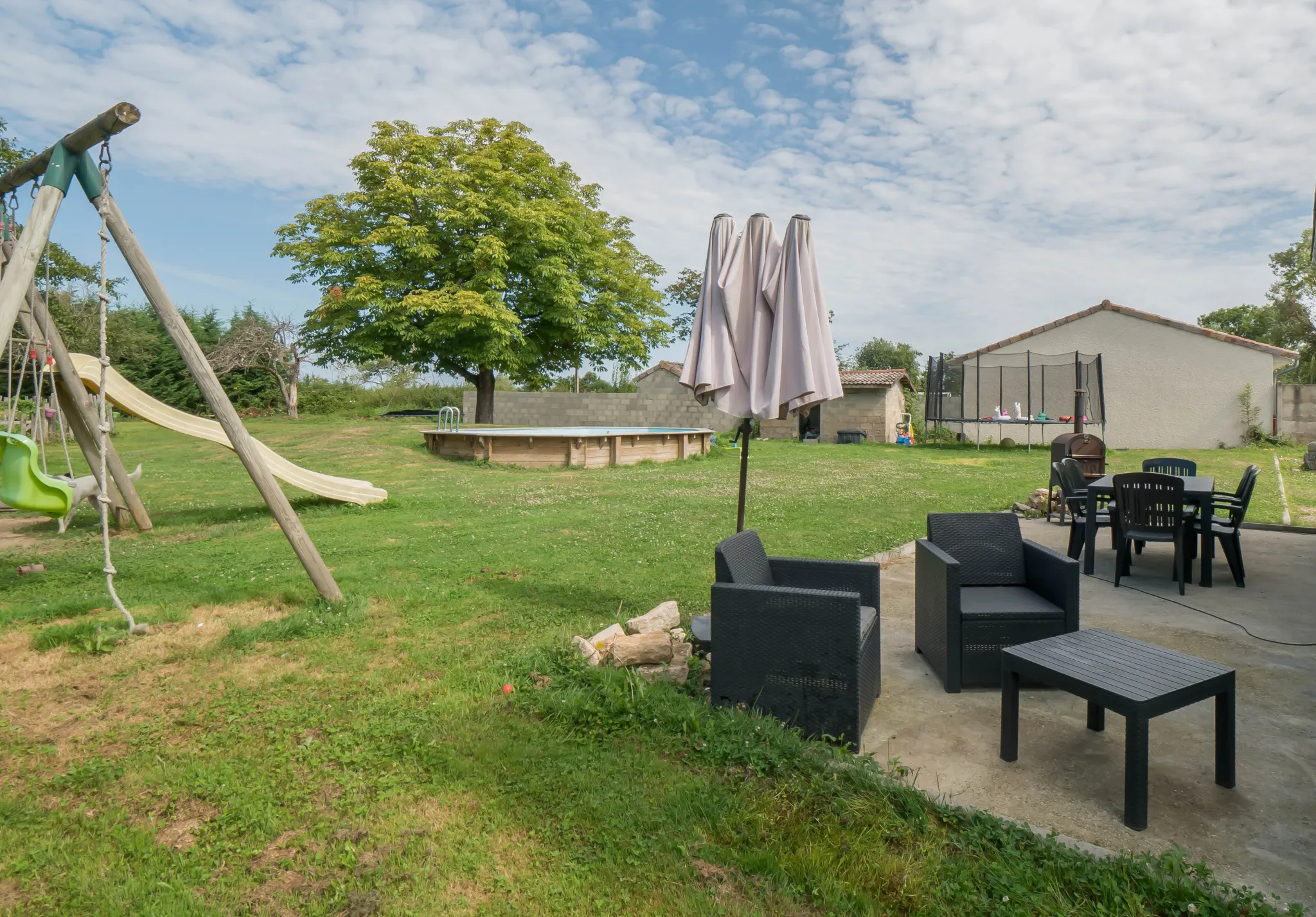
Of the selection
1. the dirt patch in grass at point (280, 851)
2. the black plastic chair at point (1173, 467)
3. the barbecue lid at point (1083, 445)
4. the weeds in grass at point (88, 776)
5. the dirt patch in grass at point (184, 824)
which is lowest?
the dirt patch in grass at point (280, 851)

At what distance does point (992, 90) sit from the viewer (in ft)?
33.2

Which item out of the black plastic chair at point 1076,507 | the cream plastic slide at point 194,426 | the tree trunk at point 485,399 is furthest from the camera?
the tree trunk at point 485,399

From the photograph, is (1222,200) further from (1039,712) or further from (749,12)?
(1039,712)

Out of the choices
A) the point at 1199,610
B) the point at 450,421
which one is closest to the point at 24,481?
the point at 1199,610

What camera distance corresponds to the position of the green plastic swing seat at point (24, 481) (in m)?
4.75

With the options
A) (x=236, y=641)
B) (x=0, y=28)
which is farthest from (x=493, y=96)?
(x=236, y=641)

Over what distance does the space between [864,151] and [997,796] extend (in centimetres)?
1248

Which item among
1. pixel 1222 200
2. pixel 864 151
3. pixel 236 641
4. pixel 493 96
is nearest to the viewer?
pixel 236 641

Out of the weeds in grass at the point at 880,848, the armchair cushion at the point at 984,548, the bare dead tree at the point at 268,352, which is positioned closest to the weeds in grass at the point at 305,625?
the weeds in grass at the point at 880,848

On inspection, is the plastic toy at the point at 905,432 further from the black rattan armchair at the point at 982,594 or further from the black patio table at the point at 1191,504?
the black rattan armchair at the point at 982,594

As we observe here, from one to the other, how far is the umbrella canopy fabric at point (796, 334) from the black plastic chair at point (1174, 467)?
5561 mm

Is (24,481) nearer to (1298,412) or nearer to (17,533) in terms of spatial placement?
(17,533)

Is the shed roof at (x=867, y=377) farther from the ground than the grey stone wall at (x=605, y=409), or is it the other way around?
the shed roof at (x=867, y=377)

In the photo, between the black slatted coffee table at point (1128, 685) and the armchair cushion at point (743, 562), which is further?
the armchair cushion at point (743, 562)
